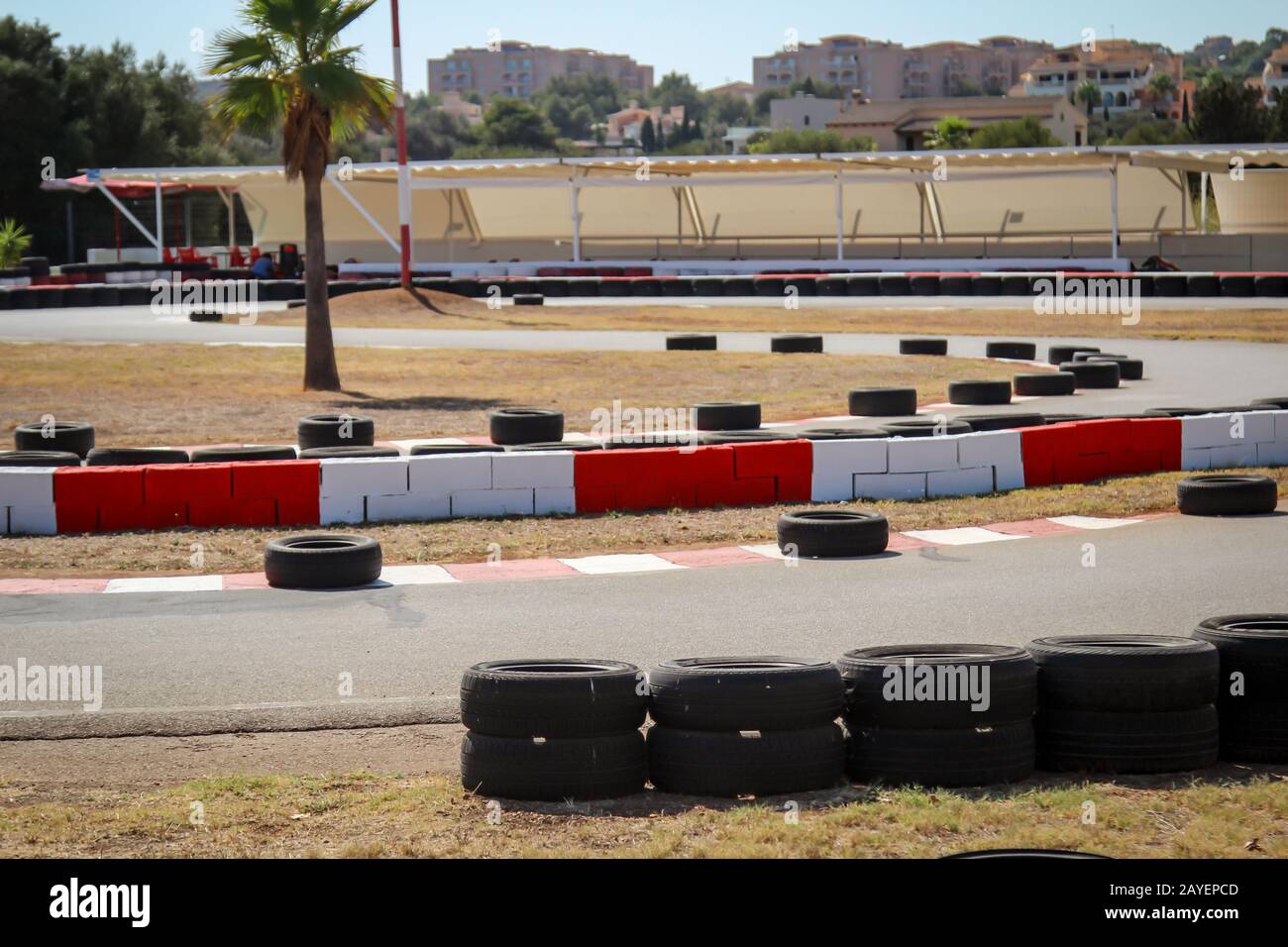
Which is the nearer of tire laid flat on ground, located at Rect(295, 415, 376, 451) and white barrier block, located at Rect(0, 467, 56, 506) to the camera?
white barrier block, located at Rect(0, 467, 56, 506)

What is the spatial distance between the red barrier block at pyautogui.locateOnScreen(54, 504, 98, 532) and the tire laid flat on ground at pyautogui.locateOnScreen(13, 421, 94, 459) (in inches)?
108

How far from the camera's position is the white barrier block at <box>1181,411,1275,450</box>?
12516 millimetres

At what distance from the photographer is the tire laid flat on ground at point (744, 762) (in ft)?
17.0

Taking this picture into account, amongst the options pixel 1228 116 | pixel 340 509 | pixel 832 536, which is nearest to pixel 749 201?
pixel 340 509

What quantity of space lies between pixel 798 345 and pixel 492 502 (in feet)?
41.6

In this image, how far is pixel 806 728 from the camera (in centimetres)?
528

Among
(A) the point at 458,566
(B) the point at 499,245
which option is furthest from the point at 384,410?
(B) the point at 499,245

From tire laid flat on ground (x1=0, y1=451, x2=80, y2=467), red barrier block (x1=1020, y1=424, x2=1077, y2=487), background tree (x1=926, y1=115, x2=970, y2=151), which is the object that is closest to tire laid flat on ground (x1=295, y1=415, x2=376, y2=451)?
tire laid flat on ground (x1=0, y1=451, x2=80, y2=467)

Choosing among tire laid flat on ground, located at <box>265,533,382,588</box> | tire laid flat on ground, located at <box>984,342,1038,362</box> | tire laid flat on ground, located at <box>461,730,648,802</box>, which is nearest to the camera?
tire laid flat on ground, located at <box>461,730,648,802</box>

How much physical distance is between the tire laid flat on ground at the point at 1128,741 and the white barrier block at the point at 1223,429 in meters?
7.50

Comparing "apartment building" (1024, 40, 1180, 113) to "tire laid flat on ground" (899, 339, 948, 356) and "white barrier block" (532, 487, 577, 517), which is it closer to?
"tire laid flat on ground" (899, 339, 948, 356)
